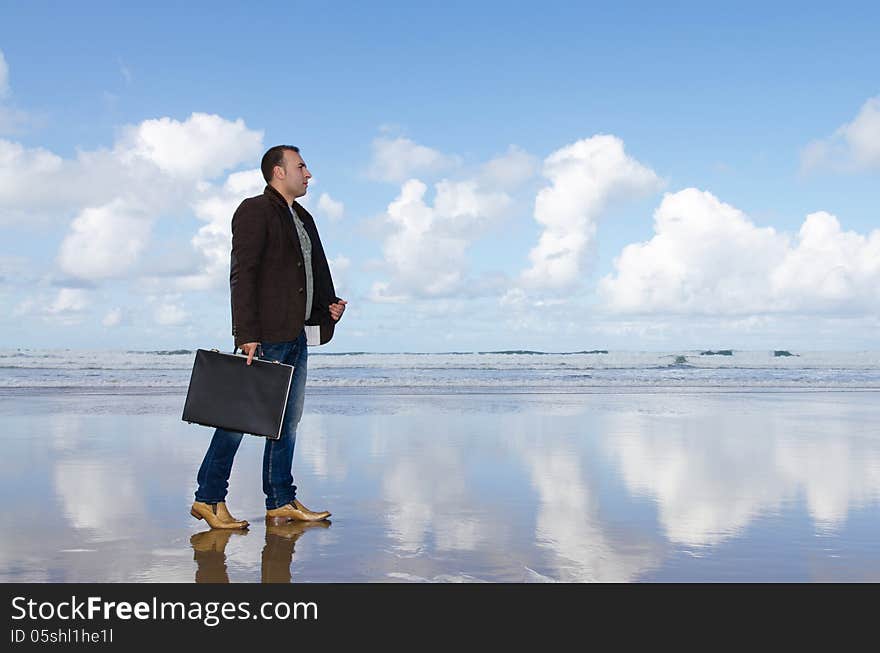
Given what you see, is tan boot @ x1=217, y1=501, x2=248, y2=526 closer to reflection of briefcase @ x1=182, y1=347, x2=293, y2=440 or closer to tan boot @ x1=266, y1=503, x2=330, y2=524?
tan boot @ x1=266, y1=503, x2=330, y2=524

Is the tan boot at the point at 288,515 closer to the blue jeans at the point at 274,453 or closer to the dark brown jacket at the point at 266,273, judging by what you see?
the blue jeans at the point at 274,453

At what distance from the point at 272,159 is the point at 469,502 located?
88.7 inches

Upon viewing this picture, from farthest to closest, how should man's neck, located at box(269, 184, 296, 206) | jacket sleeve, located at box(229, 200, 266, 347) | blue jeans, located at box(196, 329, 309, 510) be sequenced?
man's neck, located at box(269, 184, 296, 206) → blue jeans, located at box(196, 329, 309, 510) → jacket sleeve, located at box(229, 200, 266, 347)

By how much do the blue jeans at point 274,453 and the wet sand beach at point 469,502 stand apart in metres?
0.20

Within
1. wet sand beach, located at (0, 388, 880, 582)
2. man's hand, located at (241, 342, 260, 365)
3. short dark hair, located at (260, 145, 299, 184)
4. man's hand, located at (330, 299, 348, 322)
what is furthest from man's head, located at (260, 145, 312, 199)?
wet sand beach, located at (0, 388, 880, 582)

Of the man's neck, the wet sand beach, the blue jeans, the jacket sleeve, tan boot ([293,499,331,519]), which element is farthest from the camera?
the man's neck

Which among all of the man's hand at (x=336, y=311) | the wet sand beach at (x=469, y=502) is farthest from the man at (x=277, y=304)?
the wet sand beach at (x=469, y=502)

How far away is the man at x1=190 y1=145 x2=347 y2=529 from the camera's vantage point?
424 centimetres

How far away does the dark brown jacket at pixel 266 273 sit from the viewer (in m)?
4.21

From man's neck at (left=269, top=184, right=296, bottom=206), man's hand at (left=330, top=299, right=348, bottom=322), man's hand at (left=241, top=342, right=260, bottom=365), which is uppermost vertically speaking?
man's neck at (left=269, top=184, right=296, bottom=206)

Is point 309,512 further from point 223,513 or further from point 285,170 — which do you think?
point 285,170

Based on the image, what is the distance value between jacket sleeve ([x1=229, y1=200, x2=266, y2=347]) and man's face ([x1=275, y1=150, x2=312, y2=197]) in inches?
12.0

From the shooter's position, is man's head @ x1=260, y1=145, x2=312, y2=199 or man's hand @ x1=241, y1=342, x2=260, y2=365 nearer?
man's hand @ x1=241, y1=342, x2=260, y2=365
